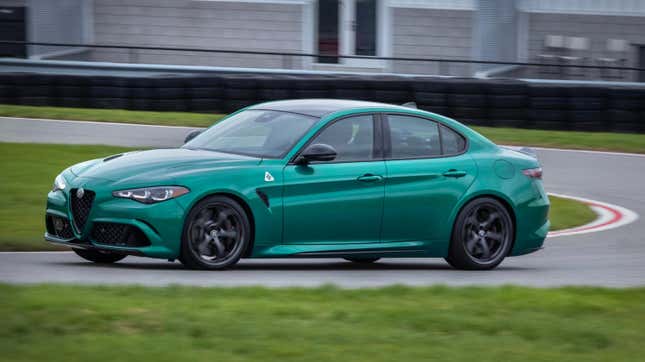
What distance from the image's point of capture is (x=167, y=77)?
23297 millimetres

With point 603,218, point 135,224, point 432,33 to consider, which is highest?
point 432,33

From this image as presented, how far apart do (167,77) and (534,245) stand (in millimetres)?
13304

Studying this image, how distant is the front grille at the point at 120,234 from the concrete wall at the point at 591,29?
2262 cm

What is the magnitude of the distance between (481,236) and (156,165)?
306cm

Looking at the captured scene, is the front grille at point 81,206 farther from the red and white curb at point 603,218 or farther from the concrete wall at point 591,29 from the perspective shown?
the concrete wall at point 591,29

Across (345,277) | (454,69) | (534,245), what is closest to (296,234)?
(345,277)

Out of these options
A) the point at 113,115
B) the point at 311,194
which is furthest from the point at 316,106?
the point at 113,115

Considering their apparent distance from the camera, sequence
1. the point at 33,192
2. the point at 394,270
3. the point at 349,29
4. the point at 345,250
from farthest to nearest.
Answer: the point at 349,29
the point at 33,192
the point at 394,270
the point at 345,250

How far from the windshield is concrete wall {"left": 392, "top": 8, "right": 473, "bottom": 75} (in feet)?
68.5

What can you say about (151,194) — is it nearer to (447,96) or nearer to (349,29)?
(447,96)

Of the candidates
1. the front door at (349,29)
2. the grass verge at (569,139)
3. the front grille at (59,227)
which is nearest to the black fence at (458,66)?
the front door at (349,29)

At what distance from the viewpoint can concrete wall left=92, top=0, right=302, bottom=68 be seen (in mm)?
32375

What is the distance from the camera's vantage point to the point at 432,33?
31.6m

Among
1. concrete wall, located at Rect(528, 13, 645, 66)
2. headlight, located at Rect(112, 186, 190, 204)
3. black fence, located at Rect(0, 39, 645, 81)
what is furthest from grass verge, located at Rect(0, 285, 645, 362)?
concrete wall, located at Rect(528, 13, 645, 66)
